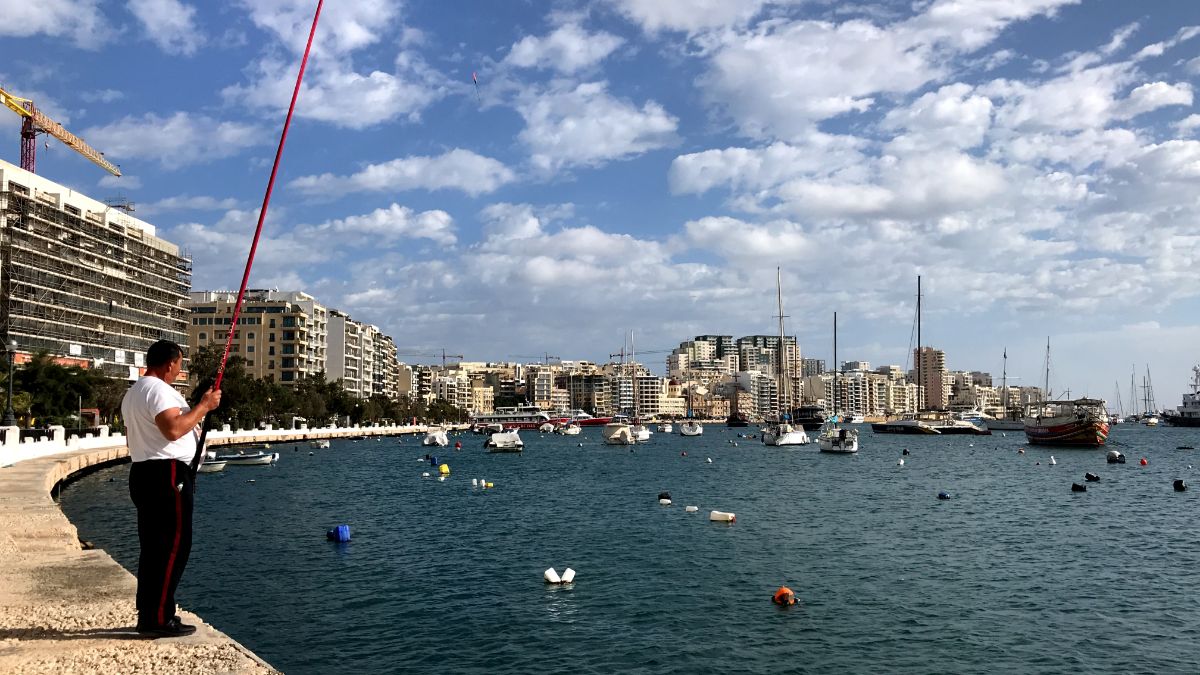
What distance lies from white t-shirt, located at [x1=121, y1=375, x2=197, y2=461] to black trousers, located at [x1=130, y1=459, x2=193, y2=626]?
0.11 m

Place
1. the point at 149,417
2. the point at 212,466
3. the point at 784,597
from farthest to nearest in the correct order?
the point at 212,466 → the point at 784,597 → the point at 149,417

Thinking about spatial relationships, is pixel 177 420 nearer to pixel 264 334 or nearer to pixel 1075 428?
Result: pixel 1075 428

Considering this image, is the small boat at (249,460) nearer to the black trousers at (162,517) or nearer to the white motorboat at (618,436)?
the white motorboat at (618,436)

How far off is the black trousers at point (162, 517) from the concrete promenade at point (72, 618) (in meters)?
0.85

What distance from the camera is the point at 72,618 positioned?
1156cm

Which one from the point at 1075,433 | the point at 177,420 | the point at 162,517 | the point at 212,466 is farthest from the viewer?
the point at 1075,433

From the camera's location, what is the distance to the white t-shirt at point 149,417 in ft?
30.4

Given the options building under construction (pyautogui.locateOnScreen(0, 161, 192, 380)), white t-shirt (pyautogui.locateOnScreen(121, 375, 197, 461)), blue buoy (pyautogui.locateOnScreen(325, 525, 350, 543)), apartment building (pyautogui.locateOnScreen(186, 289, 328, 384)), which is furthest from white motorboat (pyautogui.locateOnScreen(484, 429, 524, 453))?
white t-shirt (pyautogui.locateOnScreen(121, 375, 197, 461))

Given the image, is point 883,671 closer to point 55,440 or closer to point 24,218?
point 55,440

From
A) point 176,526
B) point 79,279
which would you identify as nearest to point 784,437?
point 79,279

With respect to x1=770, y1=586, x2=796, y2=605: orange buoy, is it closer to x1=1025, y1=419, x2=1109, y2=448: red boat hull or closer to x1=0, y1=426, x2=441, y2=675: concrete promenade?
x1=0, y1=426, x2=441, y2=675: concrete promenade

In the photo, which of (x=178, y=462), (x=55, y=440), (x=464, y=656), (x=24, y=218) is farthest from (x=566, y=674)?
(x=24, y=218)

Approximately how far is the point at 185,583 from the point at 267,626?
5280 millimetres

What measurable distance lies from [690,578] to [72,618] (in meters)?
15.8
